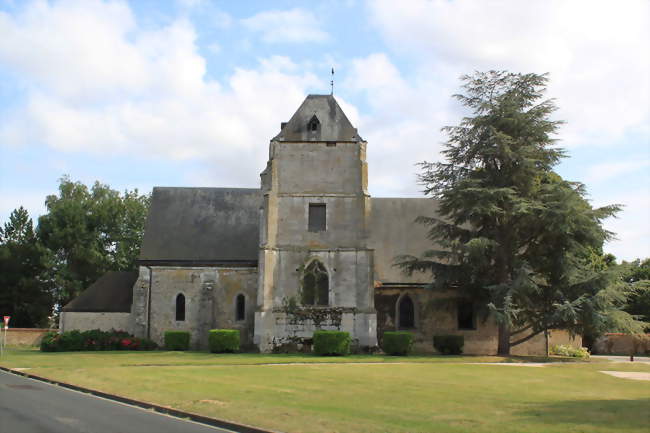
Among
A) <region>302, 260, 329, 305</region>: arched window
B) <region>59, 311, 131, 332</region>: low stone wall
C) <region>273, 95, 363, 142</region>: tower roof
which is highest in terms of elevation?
<region>273, 95, 363, 142</region>: tower roof

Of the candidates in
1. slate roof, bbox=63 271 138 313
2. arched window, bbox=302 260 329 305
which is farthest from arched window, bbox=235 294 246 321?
slate roof, bbox=63 271 138 313

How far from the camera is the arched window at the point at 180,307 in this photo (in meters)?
35.8

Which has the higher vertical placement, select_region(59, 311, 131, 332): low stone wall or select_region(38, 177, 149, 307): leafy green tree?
select_region(38, 177, 149, 307): leafy green tree

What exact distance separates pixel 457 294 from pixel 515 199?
6.47 metres

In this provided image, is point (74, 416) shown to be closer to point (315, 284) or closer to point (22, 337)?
point (315, 284)

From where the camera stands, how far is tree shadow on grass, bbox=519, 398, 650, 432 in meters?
11.1

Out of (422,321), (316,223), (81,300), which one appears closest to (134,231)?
(81,300)

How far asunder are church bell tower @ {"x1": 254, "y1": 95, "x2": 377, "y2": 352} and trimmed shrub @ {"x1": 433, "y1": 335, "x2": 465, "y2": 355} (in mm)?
3185

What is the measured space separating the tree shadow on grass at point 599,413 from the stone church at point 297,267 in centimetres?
1691

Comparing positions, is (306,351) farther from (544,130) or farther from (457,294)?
(544,130)

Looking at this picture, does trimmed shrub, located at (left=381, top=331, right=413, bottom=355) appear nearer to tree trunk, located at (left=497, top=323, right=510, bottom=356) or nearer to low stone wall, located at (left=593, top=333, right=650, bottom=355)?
tree trunk, located at (left=497, top=323, right=510, bottom=356)

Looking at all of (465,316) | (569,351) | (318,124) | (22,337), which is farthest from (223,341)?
(22,337)

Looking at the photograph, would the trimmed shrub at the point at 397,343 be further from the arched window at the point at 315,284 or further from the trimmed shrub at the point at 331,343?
the arched window at the point at 315,284

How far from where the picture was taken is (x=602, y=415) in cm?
1213
